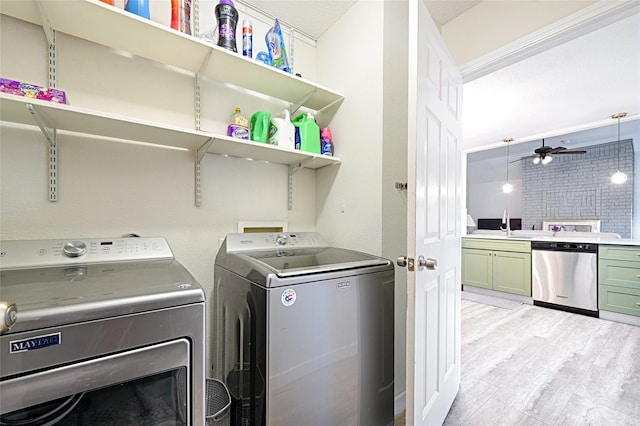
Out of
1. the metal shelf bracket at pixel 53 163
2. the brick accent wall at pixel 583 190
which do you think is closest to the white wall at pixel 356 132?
the metal shelf bracket at pixel 53 163

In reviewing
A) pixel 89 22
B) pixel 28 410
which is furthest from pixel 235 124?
pixel 28 410

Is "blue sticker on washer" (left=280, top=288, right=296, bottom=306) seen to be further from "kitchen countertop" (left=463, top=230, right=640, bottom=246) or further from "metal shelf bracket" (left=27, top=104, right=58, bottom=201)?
"kitchen countertop" (left=463, top=230, right=640, bottom=246)

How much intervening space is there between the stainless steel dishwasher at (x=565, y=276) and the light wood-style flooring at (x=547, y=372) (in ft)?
0.76

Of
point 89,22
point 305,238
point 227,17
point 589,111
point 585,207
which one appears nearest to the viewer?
point 89,22

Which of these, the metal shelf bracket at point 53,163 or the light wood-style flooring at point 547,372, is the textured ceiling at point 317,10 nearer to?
the metal shelf bracket at point 53,163

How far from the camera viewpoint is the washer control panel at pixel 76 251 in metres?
1.05

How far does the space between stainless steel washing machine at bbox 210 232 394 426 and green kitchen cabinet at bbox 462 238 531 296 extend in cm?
352

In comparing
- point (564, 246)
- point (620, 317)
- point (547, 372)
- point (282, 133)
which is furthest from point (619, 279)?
point (282, 133)

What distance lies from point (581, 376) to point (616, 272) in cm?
192

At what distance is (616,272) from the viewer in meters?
3.17

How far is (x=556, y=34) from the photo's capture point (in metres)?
1.49

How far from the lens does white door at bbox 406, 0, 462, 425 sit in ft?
3.70

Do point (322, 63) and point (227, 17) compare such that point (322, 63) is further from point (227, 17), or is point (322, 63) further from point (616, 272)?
point (616, 272)

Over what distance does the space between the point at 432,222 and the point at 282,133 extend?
0.98 metres
